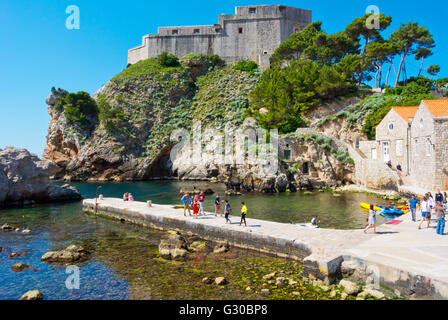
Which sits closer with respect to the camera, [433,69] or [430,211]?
[430,211]

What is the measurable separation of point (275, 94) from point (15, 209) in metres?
32.5

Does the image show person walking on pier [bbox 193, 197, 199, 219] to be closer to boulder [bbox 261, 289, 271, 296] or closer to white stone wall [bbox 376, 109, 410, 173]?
boulder [bbox 261, 289, 271, 296]

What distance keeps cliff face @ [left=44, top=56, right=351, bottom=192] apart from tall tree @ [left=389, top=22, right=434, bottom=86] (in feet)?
74.6

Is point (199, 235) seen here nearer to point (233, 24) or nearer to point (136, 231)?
point (136, 231)

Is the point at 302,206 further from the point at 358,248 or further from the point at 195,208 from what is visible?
the point at 358,248

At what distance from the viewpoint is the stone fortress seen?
59.5 m

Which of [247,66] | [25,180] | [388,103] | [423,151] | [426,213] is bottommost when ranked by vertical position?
[426,213]

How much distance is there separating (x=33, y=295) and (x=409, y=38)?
5406cm

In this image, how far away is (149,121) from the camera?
54.2 meters

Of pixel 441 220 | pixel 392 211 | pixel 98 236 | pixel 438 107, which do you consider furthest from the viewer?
pixel 438 107

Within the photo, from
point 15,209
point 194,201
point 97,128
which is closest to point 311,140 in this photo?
point 194,201

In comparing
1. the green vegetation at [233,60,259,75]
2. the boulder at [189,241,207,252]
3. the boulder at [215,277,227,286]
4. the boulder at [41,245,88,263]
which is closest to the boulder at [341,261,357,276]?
the boulder at [215,277,227,286]

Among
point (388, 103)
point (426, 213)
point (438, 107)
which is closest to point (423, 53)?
point (388, 103)

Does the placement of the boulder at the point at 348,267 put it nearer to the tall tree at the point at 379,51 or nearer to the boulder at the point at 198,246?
the boulder at the point at 198,246
